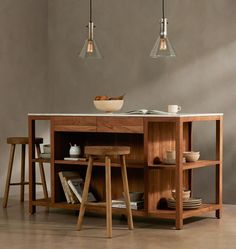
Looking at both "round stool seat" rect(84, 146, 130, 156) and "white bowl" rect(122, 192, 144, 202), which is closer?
"round stool seat" rect(84, 146, 130, 156)

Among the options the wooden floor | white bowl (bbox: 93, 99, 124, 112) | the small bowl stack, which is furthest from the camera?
white bowl (bbox: 93, 99, 124, 112)

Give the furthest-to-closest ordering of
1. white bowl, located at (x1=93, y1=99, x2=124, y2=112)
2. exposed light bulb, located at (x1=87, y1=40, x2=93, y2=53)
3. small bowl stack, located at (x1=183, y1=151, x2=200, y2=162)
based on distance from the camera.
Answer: exposed light bulb, located at (x1=87, y1=40, x2=93, y2=53) < white bowl, located at (x1=93, y1=99, x2=124, y2=112) < small bowl stack, located at (x1=183, y1=151, x2=200, y2=162)

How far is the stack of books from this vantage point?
625 centimetres

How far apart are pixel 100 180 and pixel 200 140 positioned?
1330mm

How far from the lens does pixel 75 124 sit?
617 cm

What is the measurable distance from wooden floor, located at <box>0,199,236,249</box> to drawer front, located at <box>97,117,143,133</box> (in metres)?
0.78

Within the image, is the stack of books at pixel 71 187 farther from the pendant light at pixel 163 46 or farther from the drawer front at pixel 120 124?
the pendant light at pixel 163 46

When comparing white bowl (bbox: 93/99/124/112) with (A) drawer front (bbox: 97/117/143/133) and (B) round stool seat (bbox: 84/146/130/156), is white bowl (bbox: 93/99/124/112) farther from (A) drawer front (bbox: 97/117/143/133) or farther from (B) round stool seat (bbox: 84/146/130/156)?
(B) round stool seat (bbox: 84/146/130/156)

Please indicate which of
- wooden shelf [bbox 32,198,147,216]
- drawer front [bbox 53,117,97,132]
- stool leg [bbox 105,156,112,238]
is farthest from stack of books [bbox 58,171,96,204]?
stool leg [bbox 105,156,112,238]

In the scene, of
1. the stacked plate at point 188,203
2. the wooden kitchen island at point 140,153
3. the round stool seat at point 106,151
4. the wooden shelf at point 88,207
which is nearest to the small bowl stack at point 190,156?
the wooden kitchen island at point 140,153

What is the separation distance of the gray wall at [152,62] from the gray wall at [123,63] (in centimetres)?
1

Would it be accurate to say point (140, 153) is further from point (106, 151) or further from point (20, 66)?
point (20, 66)

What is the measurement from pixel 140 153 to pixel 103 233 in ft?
3.11

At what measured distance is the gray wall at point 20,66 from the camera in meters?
7.62
